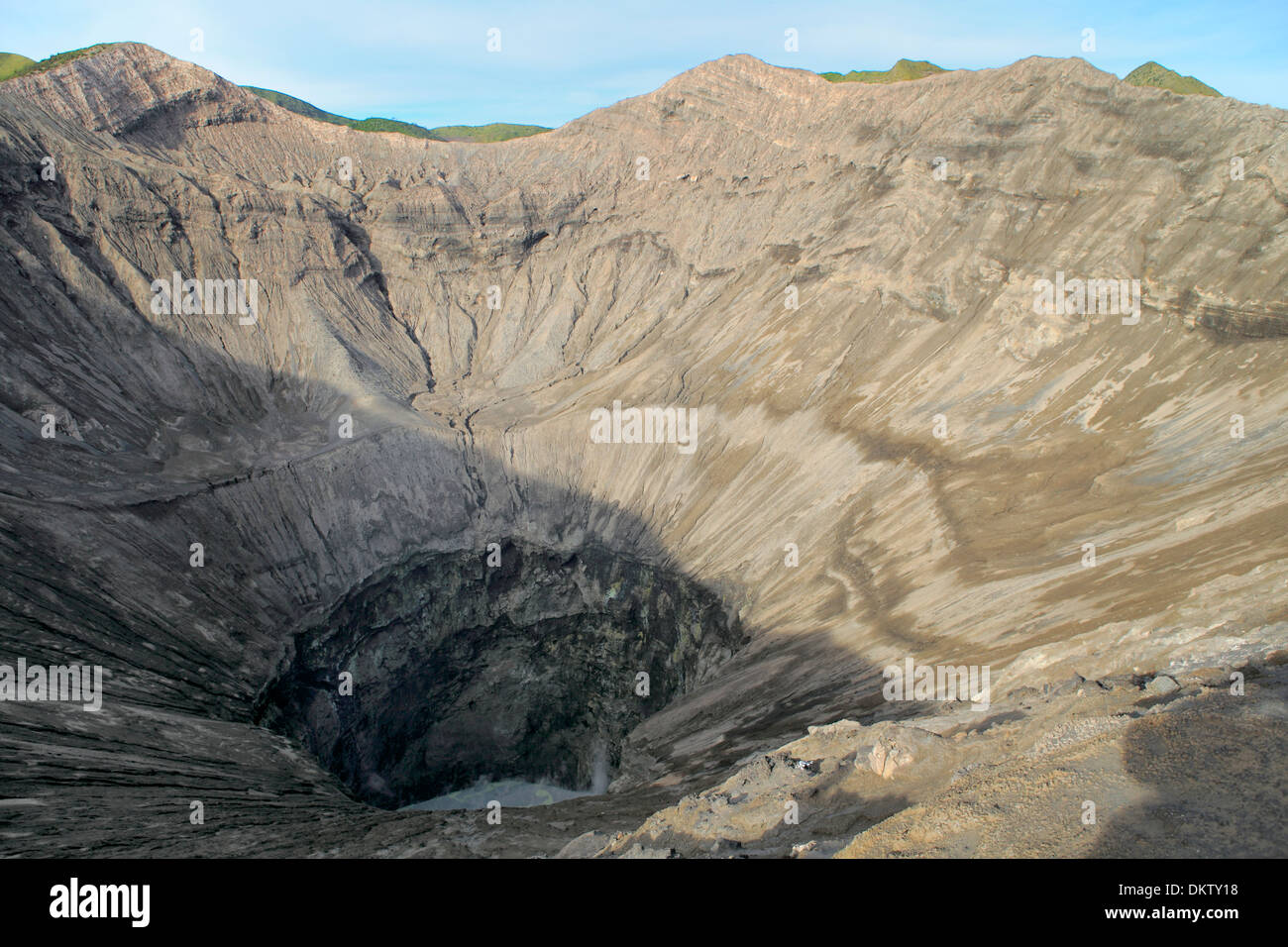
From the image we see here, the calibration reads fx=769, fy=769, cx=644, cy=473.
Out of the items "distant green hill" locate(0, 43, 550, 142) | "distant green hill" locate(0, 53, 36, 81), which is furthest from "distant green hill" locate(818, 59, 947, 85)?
"distant green hill" locate(0, 53, 36, 81)

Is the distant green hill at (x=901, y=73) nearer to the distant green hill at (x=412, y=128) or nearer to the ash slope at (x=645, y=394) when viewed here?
the ash slope at (x=645, y=394)

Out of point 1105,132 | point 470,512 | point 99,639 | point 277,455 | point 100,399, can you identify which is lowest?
point 99,639

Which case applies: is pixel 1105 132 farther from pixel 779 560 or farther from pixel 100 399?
pixel 100 399

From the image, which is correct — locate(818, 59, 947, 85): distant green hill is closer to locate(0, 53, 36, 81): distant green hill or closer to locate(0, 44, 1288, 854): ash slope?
locate(0, 44, 1288, 854): ash slope

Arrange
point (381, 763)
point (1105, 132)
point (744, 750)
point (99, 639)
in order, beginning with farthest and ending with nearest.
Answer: point (381, 763), point (1105, 132), point (99, 639), point (744, 750)

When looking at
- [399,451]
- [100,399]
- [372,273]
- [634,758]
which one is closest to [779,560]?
[634,758]

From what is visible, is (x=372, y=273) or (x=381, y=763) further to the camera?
(x=372, y=273)
